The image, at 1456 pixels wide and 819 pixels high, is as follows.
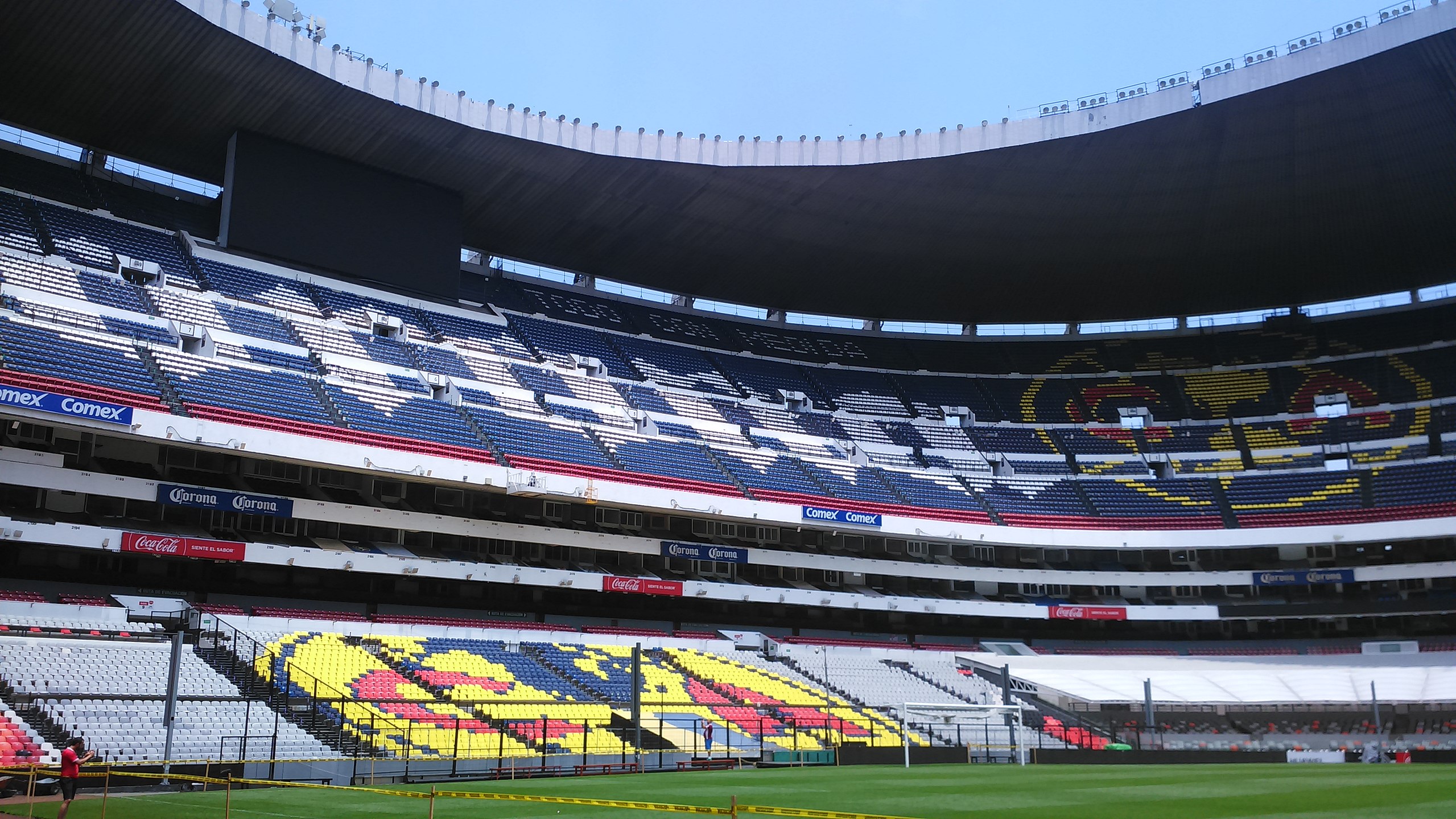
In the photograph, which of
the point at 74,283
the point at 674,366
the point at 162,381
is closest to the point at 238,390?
the point at 162,381

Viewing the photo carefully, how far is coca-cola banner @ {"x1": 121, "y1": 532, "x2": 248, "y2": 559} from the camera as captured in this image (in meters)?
35.1

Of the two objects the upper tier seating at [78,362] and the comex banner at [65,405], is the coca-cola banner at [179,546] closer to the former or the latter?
the comex banner at [65,405]

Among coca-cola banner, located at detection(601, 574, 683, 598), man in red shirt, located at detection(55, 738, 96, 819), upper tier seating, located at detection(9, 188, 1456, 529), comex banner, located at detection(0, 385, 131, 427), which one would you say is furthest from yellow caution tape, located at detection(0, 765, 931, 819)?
coca-cola banner, located at detection(601, 574, 683, 598)

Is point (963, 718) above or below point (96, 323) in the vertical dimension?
below

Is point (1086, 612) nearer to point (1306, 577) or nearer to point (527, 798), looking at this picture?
point (1306, 577)

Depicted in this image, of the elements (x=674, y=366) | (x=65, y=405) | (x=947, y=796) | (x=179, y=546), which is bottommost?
(x=947, y=796)

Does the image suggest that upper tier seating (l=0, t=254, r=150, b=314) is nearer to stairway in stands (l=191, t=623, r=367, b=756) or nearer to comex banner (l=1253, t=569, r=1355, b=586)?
stairway in stands (l=191, t=623, r=367, b=756)

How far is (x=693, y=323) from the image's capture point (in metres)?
65.0

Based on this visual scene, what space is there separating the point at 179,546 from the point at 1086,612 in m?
42.1

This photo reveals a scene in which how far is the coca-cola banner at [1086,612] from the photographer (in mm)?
57156

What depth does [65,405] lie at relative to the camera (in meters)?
32.3

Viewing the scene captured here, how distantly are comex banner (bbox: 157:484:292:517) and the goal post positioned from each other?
21.8 metres

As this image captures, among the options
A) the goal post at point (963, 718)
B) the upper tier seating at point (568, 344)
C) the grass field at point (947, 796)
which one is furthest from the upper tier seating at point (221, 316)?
the goal post at point (963, 718)

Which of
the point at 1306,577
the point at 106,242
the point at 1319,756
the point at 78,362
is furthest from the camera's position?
the point at 1306,577
